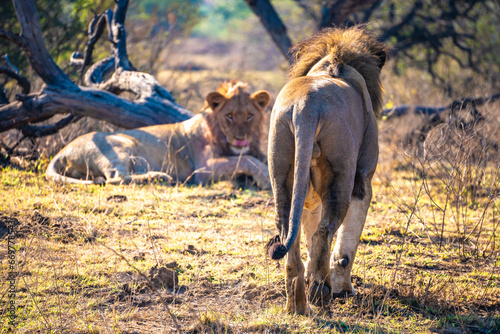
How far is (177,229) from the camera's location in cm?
397

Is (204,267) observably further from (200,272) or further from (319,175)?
(319,175)

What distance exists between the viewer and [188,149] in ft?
19.1

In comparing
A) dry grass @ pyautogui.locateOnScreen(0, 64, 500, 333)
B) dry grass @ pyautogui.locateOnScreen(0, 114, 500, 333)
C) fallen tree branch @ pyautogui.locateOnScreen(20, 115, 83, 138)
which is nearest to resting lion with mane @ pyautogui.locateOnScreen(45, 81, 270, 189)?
dry grass @ pyautogui.locateOnScreen(0, 64, 500, 333)

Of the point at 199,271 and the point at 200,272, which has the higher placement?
the point at 199,271

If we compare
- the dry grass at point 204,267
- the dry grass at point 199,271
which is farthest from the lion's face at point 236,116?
the dry grass at point 199,271

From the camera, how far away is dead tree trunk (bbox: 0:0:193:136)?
530cm

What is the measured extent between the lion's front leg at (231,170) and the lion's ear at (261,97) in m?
0.65

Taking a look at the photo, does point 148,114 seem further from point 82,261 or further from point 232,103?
point 82,261

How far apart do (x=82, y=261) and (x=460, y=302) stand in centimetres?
229

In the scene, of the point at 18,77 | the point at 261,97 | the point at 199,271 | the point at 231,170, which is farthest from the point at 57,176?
the point at 199,271

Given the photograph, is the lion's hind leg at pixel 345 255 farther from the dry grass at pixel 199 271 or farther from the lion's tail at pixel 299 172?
the lion's tail at pixel 299 172

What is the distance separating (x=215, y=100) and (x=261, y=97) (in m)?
0.52

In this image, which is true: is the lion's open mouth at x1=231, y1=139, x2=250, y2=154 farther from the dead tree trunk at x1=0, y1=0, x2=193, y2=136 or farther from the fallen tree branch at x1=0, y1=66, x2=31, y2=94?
the fallen tree branch at x1=0, y1=66, x2=31, y2=94

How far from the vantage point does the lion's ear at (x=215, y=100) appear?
5.52 m
